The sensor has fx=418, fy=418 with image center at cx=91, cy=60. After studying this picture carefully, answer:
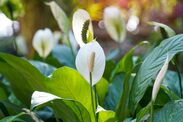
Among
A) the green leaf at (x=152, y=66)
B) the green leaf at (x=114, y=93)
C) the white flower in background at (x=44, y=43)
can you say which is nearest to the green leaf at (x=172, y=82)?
the green leaf at (x=114, y=93)

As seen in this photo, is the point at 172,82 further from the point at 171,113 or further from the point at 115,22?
the point at 171,113

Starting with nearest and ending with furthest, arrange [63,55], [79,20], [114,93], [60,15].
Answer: [79,20], [114,93], [60,15], [63,55]

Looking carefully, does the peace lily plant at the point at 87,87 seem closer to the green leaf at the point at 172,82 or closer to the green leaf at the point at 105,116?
the green leaf at the point at 105,116

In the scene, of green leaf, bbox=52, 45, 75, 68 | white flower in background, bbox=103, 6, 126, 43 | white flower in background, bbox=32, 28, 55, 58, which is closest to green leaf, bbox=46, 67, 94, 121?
white flower in background, bbox=103, 6, 126, 43

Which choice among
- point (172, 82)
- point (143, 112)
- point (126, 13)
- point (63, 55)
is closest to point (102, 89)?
point (172, 82)

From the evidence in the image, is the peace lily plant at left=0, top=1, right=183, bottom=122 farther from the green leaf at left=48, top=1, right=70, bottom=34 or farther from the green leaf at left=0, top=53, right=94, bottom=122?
the green leaf at left=48, top=1, right=70, bottom=34

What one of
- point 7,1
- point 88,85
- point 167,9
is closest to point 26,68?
point 88,85

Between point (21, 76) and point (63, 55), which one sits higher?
point (21, 76)
